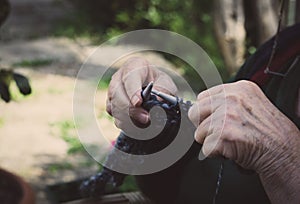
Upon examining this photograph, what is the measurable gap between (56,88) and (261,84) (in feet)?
11.5

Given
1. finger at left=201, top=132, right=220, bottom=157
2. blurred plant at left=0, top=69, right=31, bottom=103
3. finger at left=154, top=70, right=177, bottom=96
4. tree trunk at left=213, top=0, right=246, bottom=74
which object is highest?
finger at left=201, top=132, right=220, bottom=157

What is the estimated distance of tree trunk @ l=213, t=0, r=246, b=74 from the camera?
4.24 m

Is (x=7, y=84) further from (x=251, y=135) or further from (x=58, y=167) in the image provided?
(x=58, y=167)

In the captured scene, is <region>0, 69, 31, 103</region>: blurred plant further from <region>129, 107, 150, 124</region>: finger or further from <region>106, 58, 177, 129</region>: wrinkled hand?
<region>129, 107, 150, 124</region>: finger

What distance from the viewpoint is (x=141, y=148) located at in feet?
5.27

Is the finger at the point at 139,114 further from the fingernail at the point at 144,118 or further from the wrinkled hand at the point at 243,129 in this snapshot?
the wrinkled hand at the point at 243,129

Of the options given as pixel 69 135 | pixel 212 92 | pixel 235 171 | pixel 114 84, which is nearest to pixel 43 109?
pixel 69 135

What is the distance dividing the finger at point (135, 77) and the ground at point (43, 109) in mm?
690

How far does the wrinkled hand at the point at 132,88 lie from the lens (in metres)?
1.51

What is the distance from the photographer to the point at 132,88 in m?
1.54

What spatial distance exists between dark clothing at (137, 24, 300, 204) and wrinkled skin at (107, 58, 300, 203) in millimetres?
213

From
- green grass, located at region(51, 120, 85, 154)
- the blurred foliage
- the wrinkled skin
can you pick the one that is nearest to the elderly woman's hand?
the wrinkled skin

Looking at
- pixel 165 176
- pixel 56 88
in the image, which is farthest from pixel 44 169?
pixel 165 176

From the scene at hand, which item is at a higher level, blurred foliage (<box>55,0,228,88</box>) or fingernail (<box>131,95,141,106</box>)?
fingernail (<box>131,95,141,106</box>)
